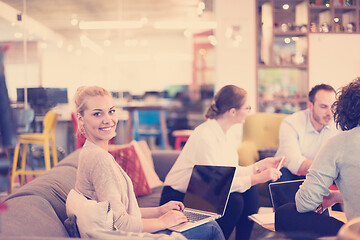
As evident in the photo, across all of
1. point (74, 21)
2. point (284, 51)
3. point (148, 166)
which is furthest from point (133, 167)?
point (74, 21)

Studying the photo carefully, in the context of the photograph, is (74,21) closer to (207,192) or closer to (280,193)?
(207,192)

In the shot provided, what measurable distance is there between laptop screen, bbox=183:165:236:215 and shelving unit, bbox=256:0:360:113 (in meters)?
→ 3.67

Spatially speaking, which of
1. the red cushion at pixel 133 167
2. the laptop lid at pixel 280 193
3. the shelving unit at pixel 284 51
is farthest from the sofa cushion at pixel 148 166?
the shelving unit at pixel 284 51

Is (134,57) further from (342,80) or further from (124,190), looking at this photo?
(124,190)

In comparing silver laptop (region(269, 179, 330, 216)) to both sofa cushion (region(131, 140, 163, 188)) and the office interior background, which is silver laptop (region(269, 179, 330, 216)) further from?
the office interior background

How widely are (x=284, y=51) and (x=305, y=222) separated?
430 centimetres

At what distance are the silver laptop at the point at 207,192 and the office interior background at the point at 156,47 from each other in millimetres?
3208

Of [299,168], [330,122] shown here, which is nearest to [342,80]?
[330,122]

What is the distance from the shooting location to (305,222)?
1.70 m

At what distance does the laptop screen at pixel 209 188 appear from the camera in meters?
2.03

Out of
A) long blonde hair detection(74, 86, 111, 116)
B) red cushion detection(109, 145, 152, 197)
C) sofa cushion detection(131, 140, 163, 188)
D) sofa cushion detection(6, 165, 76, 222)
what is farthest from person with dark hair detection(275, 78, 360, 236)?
sofa cushion detection(131, 140, 163, 188)

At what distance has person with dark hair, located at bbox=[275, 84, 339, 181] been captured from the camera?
2.96m

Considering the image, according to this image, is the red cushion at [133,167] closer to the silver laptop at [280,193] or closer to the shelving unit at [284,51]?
the silver laptop at [280,193]

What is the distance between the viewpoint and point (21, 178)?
525 centimetres
